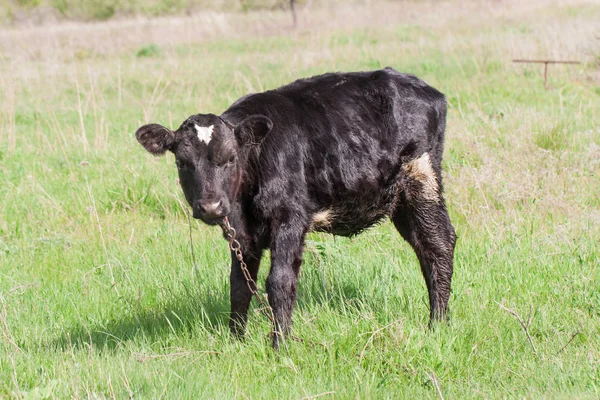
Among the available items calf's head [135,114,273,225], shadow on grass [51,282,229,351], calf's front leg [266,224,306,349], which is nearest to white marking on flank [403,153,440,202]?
calf's front leg [266,224,306,349]

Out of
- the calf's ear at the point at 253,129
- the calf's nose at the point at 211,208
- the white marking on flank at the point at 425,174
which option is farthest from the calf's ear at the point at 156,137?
the white marking on flank at the point at 425,174

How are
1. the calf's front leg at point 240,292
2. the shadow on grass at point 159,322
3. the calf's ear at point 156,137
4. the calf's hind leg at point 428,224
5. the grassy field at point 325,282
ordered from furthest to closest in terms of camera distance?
the calf's hind leg at point 428,224
the calf's front leg at point 240,292
the shadow on grass at point 159,322
the calf's ear at point 156,137
the grassy field at point 325,282

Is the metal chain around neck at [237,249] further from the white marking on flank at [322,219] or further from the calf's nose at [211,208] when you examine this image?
the white marking on flank at [322,219]

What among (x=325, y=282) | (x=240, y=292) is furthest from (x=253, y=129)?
(x=325, y=282)

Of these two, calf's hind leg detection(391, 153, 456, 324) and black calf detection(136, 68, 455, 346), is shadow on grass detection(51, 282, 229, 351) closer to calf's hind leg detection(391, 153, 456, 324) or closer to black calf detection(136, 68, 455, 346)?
black calf detection(136, 68, 455, 346)

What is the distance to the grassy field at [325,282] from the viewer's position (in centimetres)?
390

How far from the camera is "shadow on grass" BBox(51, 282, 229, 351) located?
15.0 feet

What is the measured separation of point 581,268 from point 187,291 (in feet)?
9.26

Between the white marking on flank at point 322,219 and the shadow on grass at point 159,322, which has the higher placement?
the white marking on flank at point 322,219

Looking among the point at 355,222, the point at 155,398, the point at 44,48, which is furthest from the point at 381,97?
the point at 44,48

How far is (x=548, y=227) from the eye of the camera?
237 inches

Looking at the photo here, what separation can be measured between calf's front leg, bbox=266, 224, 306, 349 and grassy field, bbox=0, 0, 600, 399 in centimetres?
16

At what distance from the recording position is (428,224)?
16.7 feet

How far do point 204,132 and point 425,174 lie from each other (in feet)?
5.50
